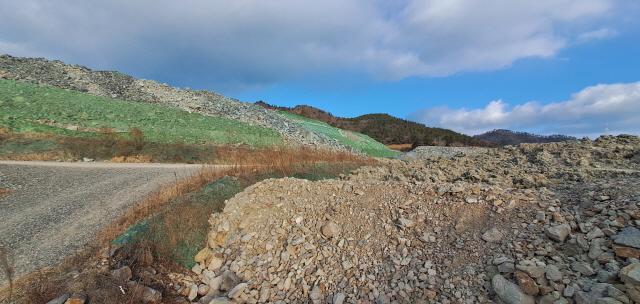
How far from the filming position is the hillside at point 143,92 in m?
22.5

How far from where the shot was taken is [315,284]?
508 centimetres

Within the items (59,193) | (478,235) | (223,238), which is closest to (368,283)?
(478,235)

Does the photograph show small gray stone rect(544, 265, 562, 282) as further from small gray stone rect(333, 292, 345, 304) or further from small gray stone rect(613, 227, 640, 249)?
small gray stone rect(333, 292, 345, 304)

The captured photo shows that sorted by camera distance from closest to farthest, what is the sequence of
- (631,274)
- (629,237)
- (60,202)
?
(631,274) → (629,237) → (60,202)

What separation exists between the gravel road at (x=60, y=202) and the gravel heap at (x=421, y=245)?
2254mm

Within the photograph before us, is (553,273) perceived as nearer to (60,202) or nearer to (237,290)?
(237,290)

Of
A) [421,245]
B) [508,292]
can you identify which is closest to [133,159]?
[421,245]

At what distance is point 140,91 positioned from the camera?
82.1 ft

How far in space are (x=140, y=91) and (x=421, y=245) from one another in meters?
24.1

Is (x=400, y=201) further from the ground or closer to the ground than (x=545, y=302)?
further from the ground

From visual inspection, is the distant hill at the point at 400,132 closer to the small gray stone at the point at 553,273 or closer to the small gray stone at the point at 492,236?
the small gray stone at the point at 492,236

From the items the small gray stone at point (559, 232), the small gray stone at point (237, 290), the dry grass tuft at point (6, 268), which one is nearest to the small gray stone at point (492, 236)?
the small gray stone at point (559, 232)

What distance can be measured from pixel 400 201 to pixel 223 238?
287 cm

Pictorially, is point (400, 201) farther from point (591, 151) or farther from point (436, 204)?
point (591, 151)
